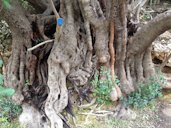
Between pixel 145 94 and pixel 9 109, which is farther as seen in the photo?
pixel 145 94

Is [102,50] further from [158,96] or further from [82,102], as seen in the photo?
[158,96]

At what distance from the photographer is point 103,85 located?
307 cm

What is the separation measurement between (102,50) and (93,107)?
71 cm

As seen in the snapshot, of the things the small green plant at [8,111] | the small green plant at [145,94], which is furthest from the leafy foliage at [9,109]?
the small green plant at [145,94]

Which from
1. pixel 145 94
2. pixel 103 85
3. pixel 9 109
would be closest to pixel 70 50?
pixel 103 85

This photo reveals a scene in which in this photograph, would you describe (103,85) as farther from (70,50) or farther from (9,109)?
(9,109)

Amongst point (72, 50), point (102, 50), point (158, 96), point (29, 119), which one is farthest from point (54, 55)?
point (158, 96)

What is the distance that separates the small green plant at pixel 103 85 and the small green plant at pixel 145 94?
25 centimetres

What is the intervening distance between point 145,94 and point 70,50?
110cm

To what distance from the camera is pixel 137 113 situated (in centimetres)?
312

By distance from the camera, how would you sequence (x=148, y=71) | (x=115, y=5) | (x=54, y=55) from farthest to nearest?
(x=148, y=71) < (x=54, y=55) < (x=115, y=5)

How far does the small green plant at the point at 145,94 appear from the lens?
3135 mm

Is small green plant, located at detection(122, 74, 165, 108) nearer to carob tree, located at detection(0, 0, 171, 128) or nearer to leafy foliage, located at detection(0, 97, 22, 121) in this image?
carob tree, located at detection(0, 0, 171, 128)

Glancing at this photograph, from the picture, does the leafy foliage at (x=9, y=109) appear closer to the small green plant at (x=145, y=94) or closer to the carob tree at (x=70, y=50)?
the carob tree at (x=70, y=50)
